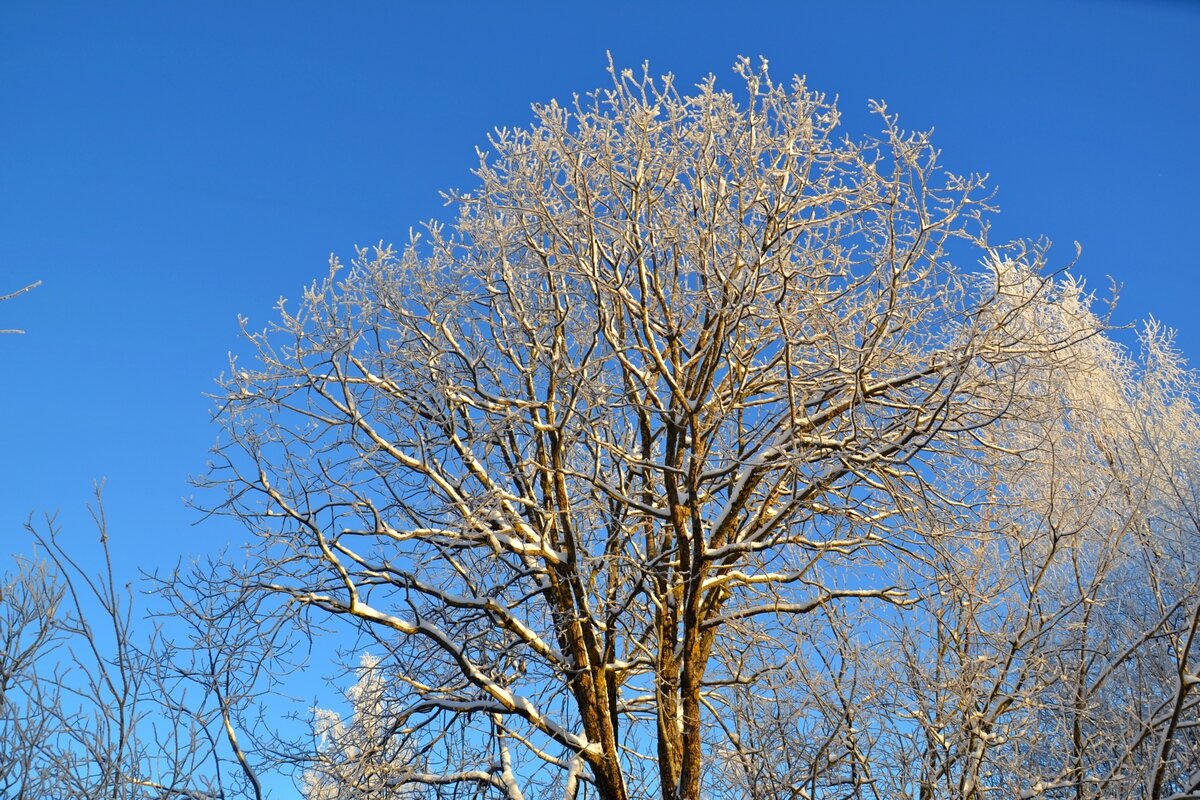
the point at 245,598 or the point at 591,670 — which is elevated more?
the point at 245,598

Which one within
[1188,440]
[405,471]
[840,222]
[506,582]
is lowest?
[506,582]

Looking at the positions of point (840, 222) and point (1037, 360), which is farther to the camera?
point (1037, 360)

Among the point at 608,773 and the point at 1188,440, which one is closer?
the point at 608,773

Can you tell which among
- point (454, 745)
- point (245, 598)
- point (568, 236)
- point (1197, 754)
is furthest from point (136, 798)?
point (1197, 754)

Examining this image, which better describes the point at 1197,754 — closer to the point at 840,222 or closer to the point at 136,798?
the point at 840,222

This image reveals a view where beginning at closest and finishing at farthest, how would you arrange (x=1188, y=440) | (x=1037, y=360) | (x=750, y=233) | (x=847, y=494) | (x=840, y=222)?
(x=750, y=233)
(x=847, y=494)
(x=840, y=222)
(x=1037, y=360)
(x=1188, y=440)

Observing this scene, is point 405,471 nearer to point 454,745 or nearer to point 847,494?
point 454,745

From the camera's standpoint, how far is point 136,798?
5.55 meters

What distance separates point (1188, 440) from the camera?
50.2 feet

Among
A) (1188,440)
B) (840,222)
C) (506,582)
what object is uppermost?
(1188,440)

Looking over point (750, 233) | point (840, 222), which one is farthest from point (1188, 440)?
point (750, 233)

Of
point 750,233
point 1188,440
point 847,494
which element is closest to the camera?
point 750,233

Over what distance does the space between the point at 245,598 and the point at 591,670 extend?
2993 millimetres

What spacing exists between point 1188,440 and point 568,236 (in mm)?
11917
